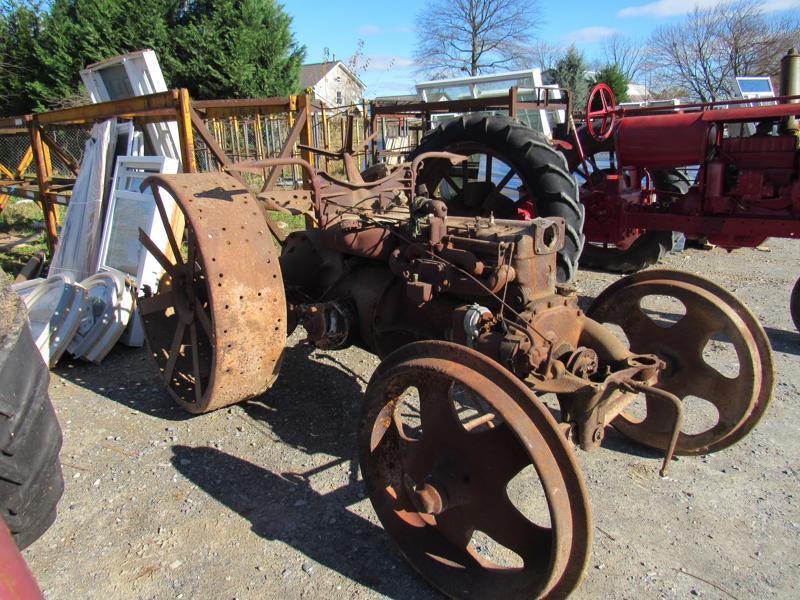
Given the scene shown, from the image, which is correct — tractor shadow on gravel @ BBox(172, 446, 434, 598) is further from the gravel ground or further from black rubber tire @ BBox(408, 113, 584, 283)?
black rubber tire @ BBox(408, 113, 584, 283)

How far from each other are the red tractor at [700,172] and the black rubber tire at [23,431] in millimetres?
4888

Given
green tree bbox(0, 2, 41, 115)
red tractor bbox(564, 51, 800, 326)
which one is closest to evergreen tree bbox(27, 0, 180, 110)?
green tree bbox(0, 2, 41, 115)

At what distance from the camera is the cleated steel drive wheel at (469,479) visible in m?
1.83

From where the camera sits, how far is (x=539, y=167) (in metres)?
4.38

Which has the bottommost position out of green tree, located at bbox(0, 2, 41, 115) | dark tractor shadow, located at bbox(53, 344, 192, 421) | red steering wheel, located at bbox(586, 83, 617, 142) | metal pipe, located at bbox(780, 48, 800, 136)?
dark tractor shadow, located at bbox(53, 344, 192, 421)

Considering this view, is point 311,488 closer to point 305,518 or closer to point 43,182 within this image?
point 305,518

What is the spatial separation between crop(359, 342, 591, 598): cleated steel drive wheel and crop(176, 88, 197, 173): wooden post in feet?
10.3

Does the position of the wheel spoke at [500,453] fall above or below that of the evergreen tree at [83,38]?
below

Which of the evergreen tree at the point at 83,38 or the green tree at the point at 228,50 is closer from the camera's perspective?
the evergreen tree at the point at 83,38

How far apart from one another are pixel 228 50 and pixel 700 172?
14.9 m

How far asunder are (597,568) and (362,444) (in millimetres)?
1054

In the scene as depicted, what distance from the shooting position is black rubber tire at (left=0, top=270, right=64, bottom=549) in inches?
74.3

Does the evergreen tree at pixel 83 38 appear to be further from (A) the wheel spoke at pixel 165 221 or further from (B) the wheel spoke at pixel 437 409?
(B) the wheel spoke at pixel 437 409

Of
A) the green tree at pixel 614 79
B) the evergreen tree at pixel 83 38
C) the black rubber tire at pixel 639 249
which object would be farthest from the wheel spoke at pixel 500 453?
the green tree at pixel 614 79
